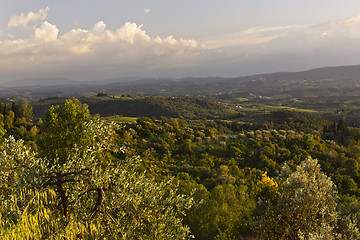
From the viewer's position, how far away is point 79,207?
9.92m

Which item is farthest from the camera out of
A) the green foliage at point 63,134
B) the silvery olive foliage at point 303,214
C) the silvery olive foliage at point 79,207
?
the green foliage at point 63,134

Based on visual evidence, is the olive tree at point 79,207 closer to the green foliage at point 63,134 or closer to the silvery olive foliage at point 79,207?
the silvery olive foliage at point 79,207

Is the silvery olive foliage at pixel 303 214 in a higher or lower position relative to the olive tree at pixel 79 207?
lower

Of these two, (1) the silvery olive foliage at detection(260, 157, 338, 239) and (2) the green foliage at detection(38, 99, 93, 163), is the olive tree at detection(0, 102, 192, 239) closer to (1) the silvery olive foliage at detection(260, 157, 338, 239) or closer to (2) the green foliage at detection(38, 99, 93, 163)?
(1) the silvery olive foliage at detection(260, 157, 338, 239)

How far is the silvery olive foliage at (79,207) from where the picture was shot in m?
8.86

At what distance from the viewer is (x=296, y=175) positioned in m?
23.8

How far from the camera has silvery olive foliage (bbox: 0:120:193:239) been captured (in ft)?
29.1

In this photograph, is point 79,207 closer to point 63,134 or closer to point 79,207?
point 79,207

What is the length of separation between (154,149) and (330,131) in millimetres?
90016

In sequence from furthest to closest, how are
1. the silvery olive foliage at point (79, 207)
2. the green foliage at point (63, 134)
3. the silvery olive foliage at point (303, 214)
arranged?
the green foliage at point (63, 134), the silvery olive foliage at point (303, 214), the silvery olive foliage at point (79, 207)

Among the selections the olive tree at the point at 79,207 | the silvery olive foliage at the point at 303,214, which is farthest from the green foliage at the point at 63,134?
the silvery olive foliage at the point at 303,214

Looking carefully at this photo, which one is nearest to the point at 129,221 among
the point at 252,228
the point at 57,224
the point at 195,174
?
the point at 57,224

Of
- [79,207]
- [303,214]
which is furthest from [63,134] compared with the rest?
[303,214]

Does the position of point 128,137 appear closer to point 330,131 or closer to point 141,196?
point 141,196
